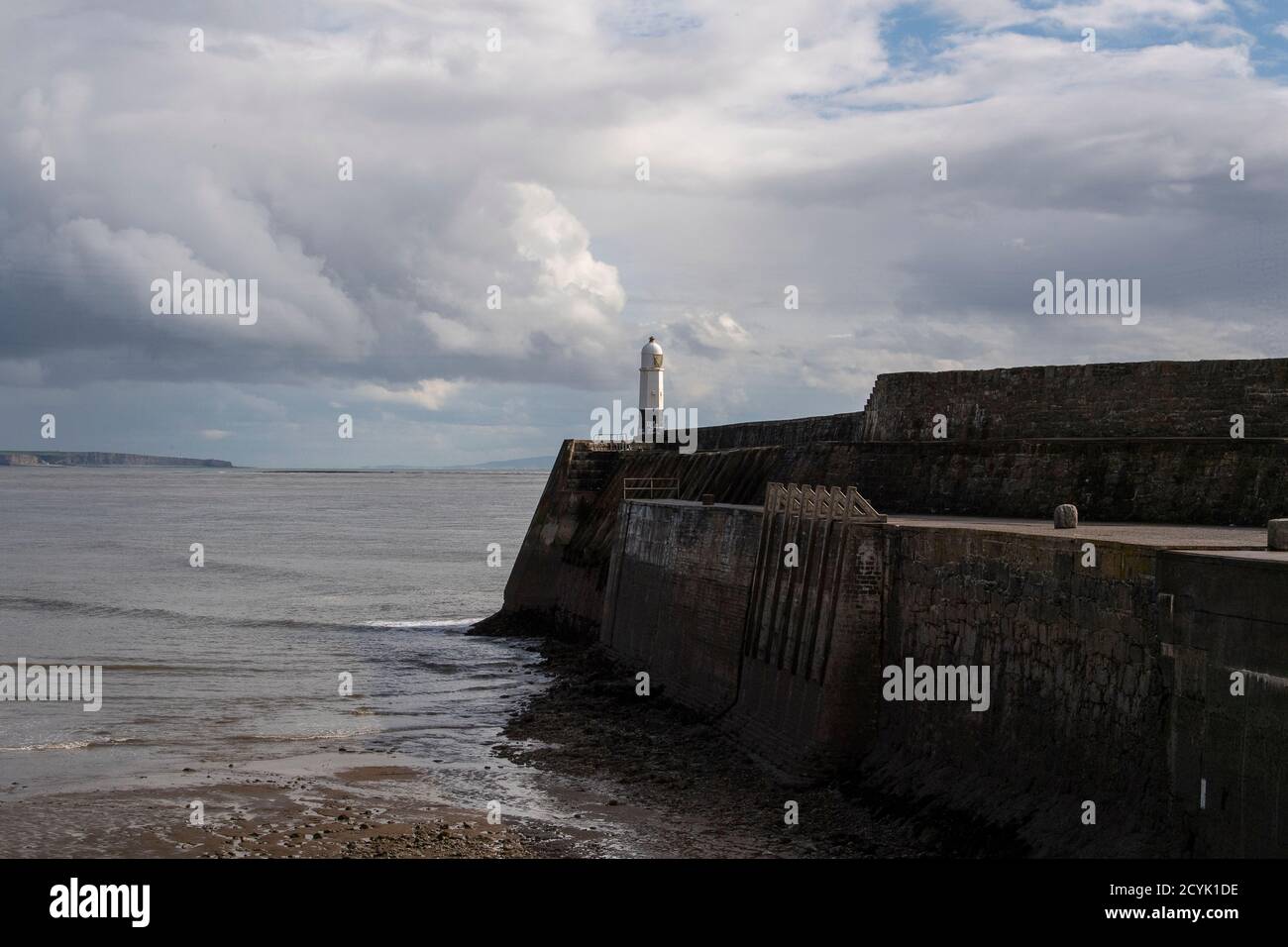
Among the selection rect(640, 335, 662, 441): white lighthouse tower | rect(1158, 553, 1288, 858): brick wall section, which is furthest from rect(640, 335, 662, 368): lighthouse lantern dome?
rect(1158, 553, 1288, 858): brick wall section

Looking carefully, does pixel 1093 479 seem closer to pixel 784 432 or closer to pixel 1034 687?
pixel 1034 687

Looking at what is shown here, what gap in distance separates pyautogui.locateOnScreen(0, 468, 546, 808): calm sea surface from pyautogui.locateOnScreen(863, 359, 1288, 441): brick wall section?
9.90 m

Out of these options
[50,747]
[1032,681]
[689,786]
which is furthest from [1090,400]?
[50,747]

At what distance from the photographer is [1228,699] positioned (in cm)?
1149

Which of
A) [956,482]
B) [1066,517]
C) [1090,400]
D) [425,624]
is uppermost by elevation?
[1090,400]

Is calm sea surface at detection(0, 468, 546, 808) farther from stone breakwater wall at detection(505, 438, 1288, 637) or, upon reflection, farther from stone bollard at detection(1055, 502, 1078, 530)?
stone bollard at detection(1055, 502, 1078, 530)

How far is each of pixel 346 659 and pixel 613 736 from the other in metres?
13.4

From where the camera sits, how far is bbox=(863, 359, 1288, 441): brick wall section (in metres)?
20.1

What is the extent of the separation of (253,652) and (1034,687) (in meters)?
25.8

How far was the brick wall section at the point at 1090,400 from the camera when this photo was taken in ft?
66.1

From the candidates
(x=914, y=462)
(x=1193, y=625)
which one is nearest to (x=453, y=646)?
(x=914, y=462)

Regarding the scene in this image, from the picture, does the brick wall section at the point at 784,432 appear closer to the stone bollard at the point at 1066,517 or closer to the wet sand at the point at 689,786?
the wet sand at the point at 689,786

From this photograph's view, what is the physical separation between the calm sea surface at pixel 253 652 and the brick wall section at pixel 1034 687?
6.49 m
